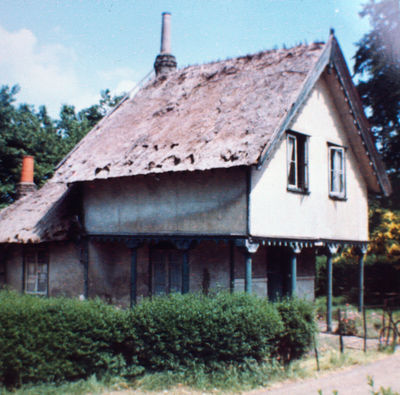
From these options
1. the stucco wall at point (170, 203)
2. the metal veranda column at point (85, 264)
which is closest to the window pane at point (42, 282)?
the metal veranda column at point (85, 264)

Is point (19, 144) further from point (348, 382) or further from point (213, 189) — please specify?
point (348, 382)

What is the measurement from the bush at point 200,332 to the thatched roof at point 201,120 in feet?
12.8

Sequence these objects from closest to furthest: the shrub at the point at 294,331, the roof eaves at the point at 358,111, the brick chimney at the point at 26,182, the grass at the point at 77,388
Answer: the grass at the point at 77,388 < the shrub at the point at 294,331 < the roof eaves at the point at 358,111 < the brick chimney at the point at 26,182

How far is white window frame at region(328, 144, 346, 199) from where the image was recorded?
55.3 feet

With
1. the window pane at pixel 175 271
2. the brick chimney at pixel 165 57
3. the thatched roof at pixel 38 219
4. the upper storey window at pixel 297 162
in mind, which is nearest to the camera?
the upper storey window at pixel 297 162

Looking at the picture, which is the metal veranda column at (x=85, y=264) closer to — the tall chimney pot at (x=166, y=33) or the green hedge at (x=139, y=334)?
the green hedge at (x=139, y=334)

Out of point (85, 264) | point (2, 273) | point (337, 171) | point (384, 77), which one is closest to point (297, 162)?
point (337, 171)

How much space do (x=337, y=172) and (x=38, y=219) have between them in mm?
10437

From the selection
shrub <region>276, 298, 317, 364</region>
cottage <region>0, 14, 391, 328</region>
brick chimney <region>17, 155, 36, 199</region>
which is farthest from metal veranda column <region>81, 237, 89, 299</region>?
shrub <region>276, 298, 317, 364</region>

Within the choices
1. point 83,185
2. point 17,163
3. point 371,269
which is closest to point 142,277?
point 83,185

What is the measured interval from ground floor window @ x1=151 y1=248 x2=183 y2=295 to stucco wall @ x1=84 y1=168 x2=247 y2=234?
5.22 ft

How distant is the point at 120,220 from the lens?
16000 mm

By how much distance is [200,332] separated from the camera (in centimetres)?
1000

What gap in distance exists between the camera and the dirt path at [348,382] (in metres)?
9.63
